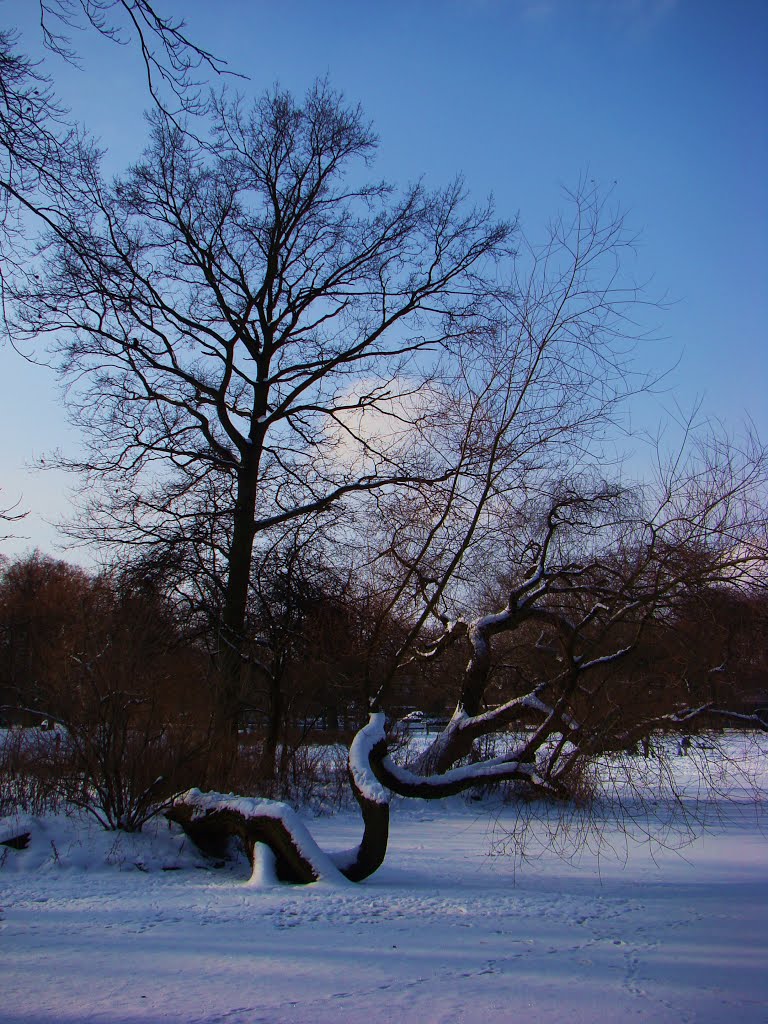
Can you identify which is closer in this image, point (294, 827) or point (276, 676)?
point (294, 827)

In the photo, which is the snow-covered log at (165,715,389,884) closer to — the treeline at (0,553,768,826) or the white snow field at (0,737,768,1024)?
the white snow field at (0,737,768,1024)

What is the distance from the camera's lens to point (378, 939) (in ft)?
18.1

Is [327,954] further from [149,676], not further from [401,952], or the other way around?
[149,676]

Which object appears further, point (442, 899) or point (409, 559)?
point (409, 559)

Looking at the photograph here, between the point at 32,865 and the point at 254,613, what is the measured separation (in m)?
7.85

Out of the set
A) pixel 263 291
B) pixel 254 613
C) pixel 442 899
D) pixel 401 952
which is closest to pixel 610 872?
pixel 442 899

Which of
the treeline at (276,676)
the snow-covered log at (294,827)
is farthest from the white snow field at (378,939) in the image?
the treeline at (276,676)

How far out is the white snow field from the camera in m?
4.27

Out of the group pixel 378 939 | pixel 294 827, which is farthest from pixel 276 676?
pixel 378 939

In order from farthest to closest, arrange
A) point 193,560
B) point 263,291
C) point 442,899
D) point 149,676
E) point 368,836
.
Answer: point 263,291, point 193,560, point 149,676, point 368,836, point 442,899

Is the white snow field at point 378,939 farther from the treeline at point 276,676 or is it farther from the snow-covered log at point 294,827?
the treeline at point 276,676

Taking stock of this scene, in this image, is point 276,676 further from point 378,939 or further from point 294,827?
point 378,939

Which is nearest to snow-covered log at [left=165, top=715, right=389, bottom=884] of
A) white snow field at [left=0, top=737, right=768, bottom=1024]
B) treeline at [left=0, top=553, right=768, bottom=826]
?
white snow field at [left=0, top=737, right=768, bottom=1024]

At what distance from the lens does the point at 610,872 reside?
8.48 metres
